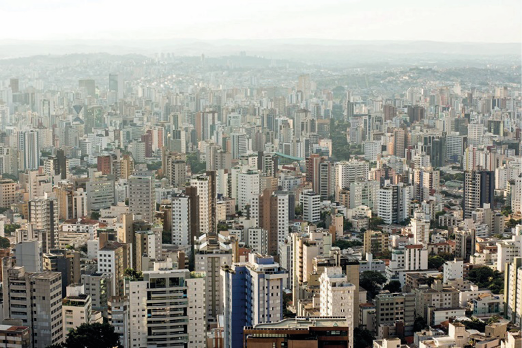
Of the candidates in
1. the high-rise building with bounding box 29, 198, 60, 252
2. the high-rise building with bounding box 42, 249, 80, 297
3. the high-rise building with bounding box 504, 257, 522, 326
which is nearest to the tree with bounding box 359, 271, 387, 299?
the high-rise building with bounding box 504, 257, 522, 326

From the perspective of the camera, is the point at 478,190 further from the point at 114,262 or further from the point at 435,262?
the point at 114,262

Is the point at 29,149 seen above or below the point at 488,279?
above

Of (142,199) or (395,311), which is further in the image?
(142,199)

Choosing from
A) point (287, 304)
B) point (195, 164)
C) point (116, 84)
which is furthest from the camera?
point (116, 84)

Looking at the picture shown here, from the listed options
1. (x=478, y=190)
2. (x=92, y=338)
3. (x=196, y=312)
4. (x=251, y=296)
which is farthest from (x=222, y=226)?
(x=251, y=296)

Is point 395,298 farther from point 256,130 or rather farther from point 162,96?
point 162,96

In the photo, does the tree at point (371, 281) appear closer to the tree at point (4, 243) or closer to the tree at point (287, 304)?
the tree at point (287, 304)
